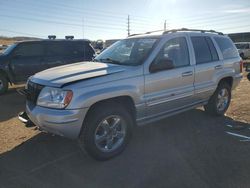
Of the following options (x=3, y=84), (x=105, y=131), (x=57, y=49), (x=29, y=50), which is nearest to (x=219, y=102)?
(x=105, y=131)

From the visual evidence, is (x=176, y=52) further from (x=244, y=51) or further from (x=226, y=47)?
(x=244, y=51)

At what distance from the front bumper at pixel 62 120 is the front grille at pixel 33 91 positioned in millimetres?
305

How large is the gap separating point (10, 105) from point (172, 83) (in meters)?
5.20

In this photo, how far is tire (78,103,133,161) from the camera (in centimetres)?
441

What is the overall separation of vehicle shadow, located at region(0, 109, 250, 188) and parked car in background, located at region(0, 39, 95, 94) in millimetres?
5414

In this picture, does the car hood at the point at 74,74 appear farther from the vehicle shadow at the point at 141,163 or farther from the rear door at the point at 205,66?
the rear door at the point at 205,66

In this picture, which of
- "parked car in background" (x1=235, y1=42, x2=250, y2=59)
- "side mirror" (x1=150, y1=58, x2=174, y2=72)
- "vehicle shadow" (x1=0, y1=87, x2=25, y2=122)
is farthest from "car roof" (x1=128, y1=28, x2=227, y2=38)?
"parked car in background" (x1=235, y1=42, x2=250, y2=59)

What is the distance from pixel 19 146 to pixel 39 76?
1.34 meters

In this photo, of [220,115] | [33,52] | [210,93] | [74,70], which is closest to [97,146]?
[74,70]

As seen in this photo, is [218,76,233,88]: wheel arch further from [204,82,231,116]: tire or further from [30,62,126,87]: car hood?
[30,62,126,87]: car hood

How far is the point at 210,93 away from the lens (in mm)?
6594

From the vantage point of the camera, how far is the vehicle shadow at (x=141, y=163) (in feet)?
13.1

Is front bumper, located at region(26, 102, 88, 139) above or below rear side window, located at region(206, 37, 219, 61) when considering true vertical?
below

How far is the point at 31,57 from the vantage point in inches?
424
